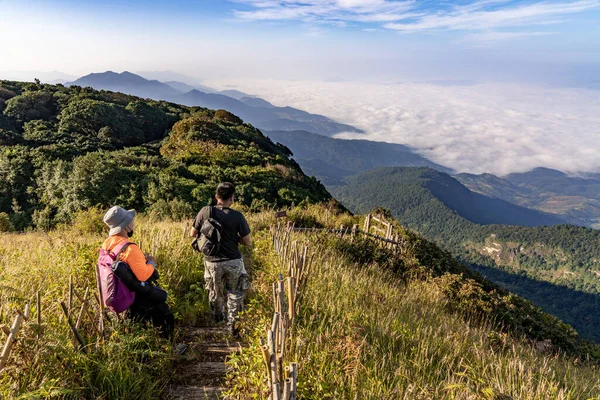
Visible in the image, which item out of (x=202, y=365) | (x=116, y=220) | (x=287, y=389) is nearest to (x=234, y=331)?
(x=202, y=365)

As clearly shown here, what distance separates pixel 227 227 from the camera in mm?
4125

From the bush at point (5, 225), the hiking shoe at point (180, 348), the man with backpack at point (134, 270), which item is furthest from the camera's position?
the bush at point (5, 225)

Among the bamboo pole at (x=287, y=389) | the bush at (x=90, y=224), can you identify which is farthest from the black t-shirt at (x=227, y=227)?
the bush at (x=90, y=224)

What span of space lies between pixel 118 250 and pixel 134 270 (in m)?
0.23

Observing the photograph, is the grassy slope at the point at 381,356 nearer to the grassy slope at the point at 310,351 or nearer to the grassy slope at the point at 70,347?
the grassy slope at the point at 310,351

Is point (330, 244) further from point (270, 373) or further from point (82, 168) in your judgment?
point (82, 168)

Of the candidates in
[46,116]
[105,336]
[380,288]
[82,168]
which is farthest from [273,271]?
[46,116]

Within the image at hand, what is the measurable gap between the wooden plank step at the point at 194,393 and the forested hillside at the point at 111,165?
9.25m

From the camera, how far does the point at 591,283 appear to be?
134 m

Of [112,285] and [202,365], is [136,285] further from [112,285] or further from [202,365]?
[202,365]

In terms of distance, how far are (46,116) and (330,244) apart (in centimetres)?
2741

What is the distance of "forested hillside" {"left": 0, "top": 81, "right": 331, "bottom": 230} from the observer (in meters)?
13.5

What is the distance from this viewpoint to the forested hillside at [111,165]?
1353 centimetres

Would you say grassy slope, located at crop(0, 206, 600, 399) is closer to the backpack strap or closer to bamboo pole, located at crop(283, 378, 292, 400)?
bamboo pole, located at crop(283, 378, 292, 400)
